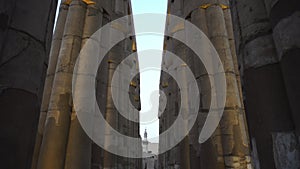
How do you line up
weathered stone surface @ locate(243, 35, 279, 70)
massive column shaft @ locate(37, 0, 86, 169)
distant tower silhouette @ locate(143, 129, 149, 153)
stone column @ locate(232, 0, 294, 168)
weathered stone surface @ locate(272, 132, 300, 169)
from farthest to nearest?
distant tower silhouette @ locate(143, 129, 149, 153) < massive column shaft @ locate(37, 0, 86, 169) < weathered stone surface @ locate(243, 35, 279, 70) < stone column @ locate(232, 0, 294, 168) < weathered stone surface @ locate(272, 132, 300, 169)

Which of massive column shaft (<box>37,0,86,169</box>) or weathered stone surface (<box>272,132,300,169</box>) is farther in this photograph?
massive column shaft (<box>37,0,86,169</box>)

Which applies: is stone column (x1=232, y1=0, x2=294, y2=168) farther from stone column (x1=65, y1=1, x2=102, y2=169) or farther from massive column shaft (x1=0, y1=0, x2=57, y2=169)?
stone column (x1=65, y1=1, x2=102, y2=169)

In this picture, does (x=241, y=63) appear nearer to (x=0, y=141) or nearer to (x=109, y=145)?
(x=0, y=141)

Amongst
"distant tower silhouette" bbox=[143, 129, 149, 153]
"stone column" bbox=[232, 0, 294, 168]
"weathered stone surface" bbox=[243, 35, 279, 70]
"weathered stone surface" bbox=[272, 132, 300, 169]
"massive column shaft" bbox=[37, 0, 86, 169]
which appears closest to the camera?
"weathered stone surface" bbox=[272, 132, 300, 169]

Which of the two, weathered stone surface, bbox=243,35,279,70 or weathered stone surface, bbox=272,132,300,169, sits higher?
weathered stone surface, bbox=243,35,279,70

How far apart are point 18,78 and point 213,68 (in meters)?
5.63

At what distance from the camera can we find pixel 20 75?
8.00ft

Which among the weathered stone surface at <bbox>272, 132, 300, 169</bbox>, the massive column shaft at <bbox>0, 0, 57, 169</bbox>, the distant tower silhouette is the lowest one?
the weathered stone surface at <bbox>272, 132, 300, 169</bbox>

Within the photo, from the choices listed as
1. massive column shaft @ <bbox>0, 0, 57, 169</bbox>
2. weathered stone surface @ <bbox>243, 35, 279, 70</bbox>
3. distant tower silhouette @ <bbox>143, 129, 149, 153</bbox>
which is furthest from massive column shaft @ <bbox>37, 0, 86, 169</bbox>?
distant tower silhouette @ <bbox>143, 129, 149, 153</bbox>

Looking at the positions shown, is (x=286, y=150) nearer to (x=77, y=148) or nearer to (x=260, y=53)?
(x=260, y=53)

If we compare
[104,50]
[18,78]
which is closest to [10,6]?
[18,78]

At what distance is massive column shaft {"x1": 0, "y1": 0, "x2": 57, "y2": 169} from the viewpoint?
2.20m

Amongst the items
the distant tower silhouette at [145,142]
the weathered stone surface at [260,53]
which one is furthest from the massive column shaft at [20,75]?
the distant tower silhouette at [145,142]

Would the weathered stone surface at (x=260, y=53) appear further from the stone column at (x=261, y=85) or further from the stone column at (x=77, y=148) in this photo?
the stone column at (x=77, y=148)
